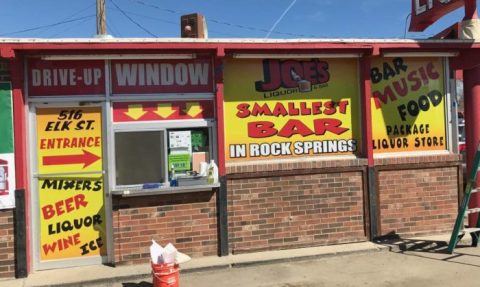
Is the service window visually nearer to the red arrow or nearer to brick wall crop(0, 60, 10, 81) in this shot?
the red arrow

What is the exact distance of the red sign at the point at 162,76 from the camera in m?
6.95

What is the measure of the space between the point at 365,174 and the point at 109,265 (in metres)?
3.98

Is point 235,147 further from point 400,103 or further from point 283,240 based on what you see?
point 400,103

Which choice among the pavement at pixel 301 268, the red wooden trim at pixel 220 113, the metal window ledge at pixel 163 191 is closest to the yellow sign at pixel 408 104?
the pavement at pixel 301 268

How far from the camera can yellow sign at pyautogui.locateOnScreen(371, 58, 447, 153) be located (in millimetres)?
7945

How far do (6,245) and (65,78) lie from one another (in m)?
2.30

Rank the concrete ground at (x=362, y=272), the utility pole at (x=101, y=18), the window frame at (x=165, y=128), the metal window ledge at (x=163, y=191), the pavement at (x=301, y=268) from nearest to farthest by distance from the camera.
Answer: the concrete ground at (x=362, y=272) < the pavement at (x=301, y=268) < the metal window ledge at (x=163, y=191) < the window frame at (x=165, y=128) < the utility pole at (x=101, y=18)

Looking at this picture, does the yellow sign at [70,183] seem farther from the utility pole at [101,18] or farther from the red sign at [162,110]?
the utility pole at [101,18]

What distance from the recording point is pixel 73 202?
22.5ft

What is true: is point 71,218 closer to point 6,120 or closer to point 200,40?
point 6,120

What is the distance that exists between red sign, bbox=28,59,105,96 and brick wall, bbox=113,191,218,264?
158 cm

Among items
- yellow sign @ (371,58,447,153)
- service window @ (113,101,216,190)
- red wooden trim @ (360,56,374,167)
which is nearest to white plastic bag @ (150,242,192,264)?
service window @ (113,101,216,190)

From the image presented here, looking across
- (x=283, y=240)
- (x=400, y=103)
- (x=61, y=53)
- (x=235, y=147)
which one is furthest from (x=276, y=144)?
(x=61, y=53)

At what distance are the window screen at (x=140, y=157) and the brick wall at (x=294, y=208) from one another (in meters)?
1.03
